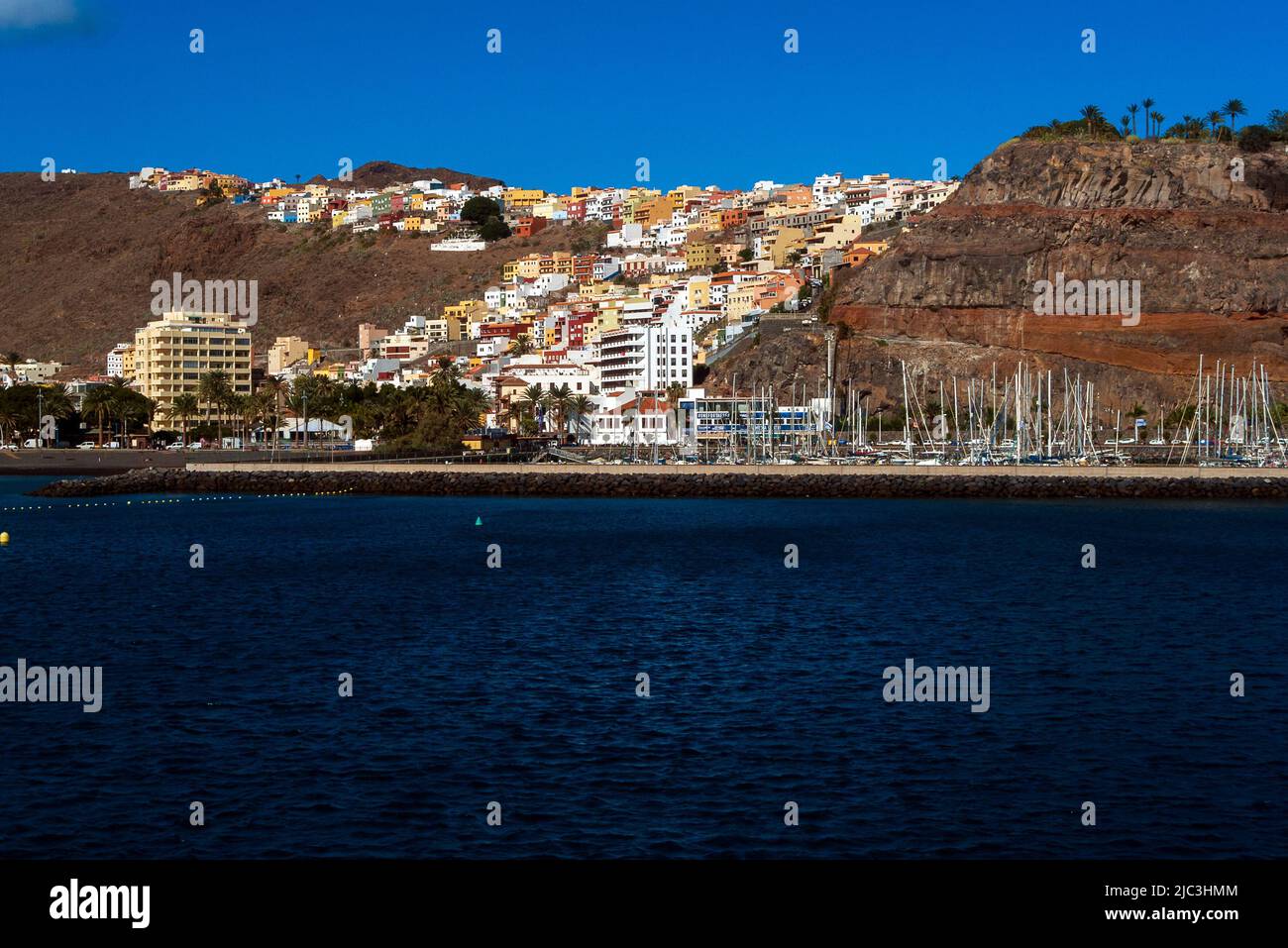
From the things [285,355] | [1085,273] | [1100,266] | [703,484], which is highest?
[1100,266]

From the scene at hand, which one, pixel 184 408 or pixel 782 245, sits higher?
pixel 782 245

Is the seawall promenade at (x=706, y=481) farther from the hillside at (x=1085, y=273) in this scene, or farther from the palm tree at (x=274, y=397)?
the hillside at (x=1085, y=273)

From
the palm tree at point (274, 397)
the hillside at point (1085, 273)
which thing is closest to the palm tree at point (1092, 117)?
the hillside at point (1085, 273)

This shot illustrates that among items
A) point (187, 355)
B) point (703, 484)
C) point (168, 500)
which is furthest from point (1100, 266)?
point (187, 355)

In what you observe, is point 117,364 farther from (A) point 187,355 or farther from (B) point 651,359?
(B) point 651,359
